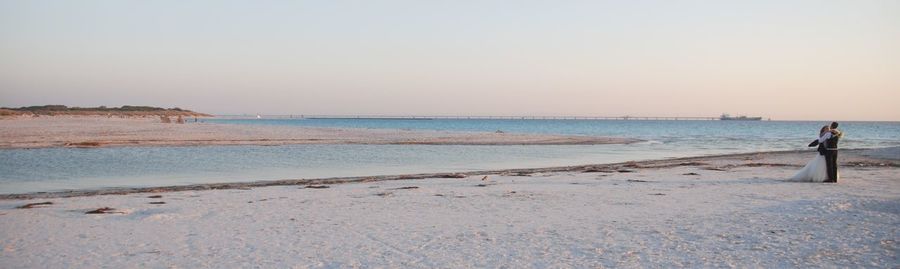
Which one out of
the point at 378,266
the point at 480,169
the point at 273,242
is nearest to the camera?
the point at 378,266

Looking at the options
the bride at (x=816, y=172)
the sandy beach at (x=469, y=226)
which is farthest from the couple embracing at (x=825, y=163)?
the sandy beach at (x=469, y=226)

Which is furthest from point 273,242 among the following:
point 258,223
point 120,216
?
point 120,216

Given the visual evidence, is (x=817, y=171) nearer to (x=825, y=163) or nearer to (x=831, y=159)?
(x=825, y=163)

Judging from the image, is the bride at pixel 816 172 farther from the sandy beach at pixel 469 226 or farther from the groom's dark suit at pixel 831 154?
the sandy beach at pixel 469 226

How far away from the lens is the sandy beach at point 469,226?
8.18 metres

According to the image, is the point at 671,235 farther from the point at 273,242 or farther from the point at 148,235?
the point at 148,235

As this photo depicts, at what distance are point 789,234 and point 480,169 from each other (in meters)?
15.0

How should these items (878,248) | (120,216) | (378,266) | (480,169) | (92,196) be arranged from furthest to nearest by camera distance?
(480,169) < (92,196) < (120,216) < (878,248) < (378,266)

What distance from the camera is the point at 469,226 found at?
1048 centimetres

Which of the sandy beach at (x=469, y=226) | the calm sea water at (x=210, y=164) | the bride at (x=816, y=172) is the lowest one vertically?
the calm sea water at (x=210, y=164)

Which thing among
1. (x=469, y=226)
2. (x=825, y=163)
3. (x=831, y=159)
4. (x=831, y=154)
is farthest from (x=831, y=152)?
(x=469, y=226)

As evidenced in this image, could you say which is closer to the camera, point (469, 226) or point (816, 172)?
point (469, 226)

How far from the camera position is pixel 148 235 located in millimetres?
9727

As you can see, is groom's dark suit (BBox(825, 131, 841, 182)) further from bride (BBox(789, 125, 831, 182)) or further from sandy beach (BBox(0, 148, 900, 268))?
sandy beach (BBox(0, 148, 900, 268))
